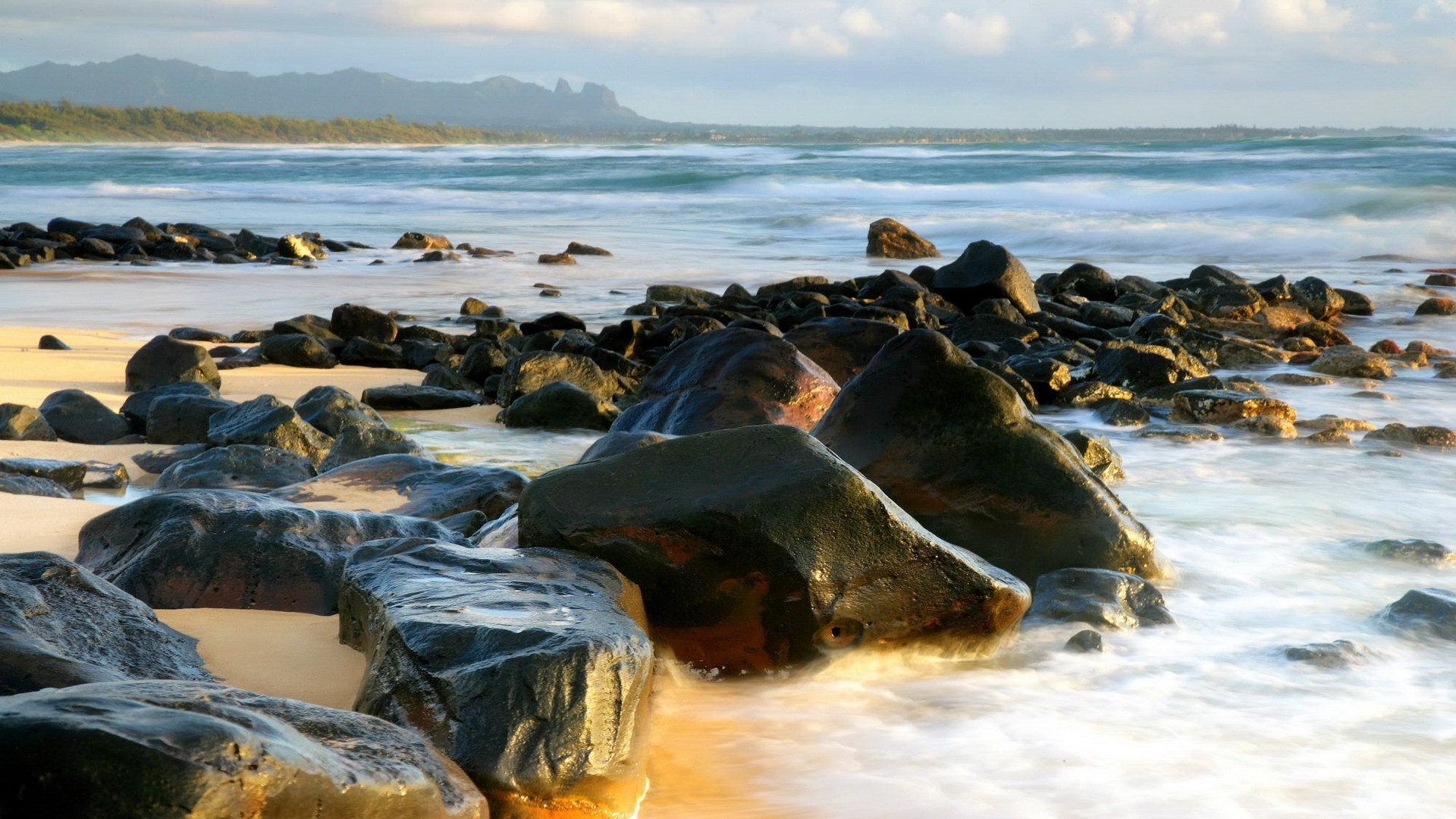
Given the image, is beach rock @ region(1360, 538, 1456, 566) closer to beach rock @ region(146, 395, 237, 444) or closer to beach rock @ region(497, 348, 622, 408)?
beach rock @ region(497, 348, 622, 408)

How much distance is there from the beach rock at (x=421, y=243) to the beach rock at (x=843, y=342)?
33.7 ft

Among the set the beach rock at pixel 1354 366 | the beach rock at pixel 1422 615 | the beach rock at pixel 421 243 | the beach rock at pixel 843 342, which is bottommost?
the beach rock at pixel 1354 366

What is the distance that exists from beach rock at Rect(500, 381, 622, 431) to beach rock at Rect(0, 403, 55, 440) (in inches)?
74.6

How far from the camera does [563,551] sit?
268 centimetres

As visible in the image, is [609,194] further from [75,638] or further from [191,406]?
[75,638]

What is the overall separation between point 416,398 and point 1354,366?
5436mm

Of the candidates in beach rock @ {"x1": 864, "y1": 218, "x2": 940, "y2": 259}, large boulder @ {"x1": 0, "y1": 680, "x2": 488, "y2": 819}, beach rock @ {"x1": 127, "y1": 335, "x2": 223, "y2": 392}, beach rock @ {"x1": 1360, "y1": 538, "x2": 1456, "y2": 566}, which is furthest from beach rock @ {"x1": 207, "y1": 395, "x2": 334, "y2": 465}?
beach rock @ {"x1": 864, "y1": 218, "x2": 940, "y2": 259}

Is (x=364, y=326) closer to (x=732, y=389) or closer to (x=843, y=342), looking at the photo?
(x=843, y=342)

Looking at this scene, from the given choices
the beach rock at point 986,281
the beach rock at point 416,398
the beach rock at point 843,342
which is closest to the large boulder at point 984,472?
the beach rock at point 843,342

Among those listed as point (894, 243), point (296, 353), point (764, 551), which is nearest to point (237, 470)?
point (764, 551)

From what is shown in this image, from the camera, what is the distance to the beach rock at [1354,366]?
23.4ft

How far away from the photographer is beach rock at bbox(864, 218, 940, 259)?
15.0m

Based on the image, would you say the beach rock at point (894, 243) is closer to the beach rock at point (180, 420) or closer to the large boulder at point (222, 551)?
the beach rock at point (180, 420)

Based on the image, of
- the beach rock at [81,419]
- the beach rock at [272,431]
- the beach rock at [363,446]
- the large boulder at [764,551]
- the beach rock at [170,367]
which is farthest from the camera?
the beach rock at [170,367]
